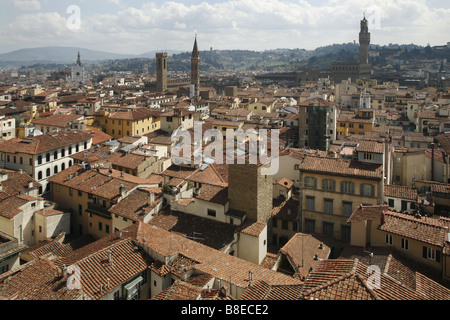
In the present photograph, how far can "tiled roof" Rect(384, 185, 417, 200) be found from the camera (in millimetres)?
21659

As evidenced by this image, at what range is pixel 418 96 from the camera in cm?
6244

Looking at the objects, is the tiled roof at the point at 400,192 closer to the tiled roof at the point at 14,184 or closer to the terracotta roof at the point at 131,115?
the tiled roof at the point at 14,184

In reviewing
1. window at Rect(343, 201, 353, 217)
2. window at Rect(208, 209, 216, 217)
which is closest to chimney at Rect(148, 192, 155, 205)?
window at Rect(208, 209, 216, 217)

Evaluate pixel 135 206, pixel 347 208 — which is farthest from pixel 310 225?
pixel 135 206

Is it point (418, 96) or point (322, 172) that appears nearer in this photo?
point (322, 172)

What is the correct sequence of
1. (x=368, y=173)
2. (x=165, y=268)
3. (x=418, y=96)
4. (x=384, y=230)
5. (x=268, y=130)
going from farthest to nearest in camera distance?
(x=418, y=96) → (x=268, y=130) → (x=368, y=173) → (x=384, y=230) → (x=165, y=268)

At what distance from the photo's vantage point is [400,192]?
22.0 meters

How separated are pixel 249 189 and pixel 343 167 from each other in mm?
5628

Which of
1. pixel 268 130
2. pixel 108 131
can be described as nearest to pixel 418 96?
pixel 268 130

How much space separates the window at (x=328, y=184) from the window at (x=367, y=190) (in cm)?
146

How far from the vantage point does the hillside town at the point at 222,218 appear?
12195mm

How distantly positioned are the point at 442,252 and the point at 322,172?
7.40 metres

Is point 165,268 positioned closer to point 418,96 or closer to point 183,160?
point 183,160

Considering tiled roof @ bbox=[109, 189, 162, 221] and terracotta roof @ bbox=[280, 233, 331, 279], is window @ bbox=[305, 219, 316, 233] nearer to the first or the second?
terracotta roof @ bbox=[280, 233, 331, 279]
